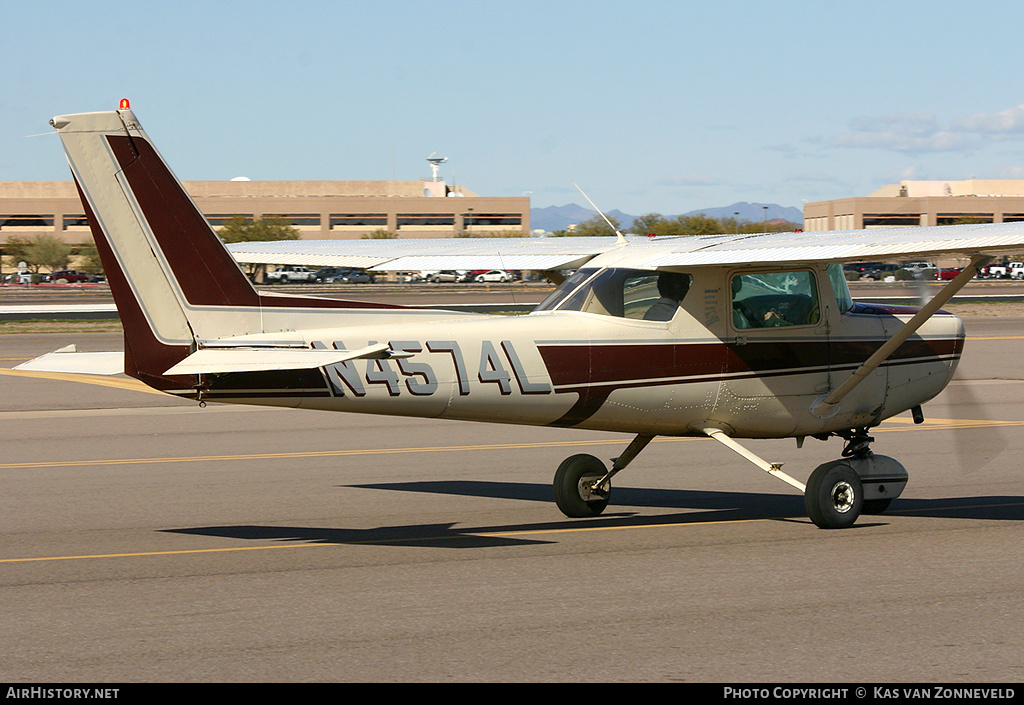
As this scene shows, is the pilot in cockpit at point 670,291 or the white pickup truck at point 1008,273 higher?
the pilot in cockpit at point 670,291

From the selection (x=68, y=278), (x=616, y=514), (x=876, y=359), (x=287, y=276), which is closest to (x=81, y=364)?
(x=616, y=514)

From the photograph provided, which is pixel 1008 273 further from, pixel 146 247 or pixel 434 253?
pixel 146 247

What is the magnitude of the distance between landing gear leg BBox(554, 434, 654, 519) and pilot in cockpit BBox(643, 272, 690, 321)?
50.6 inches

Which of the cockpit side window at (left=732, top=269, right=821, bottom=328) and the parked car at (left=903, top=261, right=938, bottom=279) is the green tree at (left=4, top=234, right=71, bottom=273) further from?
the parked car at (left=903, top=261, right=938, bottom=279)

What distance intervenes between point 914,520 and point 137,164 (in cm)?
696

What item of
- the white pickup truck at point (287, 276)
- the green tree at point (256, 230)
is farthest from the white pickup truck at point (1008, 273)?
the green tree at point (256, 230)

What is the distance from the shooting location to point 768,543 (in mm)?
8547

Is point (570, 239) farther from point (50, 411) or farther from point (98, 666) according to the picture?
point (50, 411)

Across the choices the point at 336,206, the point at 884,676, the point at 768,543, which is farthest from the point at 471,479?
the point at 336,206

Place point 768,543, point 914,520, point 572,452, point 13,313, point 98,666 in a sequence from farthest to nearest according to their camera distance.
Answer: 1. point 13,313
2. point 572,452
3. point 914,520
4. point 768,543
5. point 98,666

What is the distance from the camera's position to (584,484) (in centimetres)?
975

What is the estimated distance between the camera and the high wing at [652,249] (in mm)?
8219

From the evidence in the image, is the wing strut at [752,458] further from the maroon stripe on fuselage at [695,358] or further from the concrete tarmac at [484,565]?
the maroon stripe on fuselage at [695,358]

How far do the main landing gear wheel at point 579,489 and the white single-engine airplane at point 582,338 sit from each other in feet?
0.05
